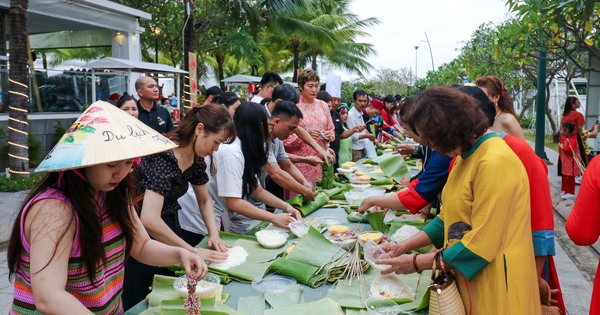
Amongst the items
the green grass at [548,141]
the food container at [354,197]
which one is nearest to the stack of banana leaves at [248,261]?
the food container at [354,197]

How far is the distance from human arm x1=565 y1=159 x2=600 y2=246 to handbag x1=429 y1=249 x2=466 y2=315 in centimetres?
62

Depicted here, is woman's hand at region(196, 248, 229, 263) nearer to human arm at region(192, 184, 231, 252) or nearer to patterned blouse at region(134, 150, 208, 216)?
human arm at region(192, 184, 231, 252)

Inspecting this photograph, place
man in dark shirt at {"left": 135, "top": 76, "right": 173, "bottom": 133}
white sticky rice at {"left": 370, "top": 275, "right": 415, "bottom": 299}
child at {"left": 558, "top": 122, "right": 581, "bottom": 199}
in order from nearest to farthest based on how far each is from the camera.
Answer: white sticky rice at {"left": 370, "top": 275, "right": 415, "bottom": 299}, man in dark shirt at {"left": 135, "top": 76, "right": 173, "bottom": 133}, child at {"left": 558, "top": 122, "right": 581, "bottom": 199}

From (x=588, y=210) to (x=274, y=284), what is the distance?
127 centimetres

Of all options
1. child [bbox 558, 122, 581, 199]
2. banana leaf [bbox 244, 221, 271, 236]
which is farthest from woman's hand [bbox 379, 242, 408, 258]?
child [bbox 558, 122, 581, 199]

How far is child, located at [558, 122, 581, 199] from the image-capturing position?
7867 mm

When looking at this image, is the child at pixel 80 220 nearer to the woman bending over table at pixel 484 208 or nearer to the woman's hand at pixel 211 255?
the woman's hand at pixel 211 255

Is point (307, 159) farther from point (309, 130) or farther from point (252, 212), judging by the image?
point (252, 212)

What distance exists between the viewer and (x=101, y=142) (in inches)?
52.7

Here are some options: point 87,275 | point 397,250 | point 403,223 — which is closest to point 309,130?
point 403,223

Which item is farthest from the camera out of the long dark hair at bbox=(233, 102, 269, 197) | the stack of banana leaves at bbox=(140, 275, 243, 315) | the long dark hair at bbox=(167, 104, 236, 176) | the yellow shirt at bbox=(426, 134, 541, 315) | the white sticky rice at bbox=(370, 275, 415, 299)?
the long dark hair at bbox=(233, 102, 269, 197)

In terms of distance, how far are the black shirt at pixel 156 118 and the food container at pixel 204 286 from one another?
413 centimetres

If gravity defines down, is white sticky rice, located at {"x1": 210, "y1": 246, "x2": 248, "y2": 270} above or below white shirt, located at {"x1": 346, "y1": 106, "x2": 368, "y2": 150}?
below

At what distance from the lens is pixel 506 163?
159cm
